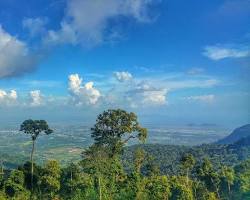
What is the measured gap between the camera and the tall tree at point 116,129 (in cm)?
7362

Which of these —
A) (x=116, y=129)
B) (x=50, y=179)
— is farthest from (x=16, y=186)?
(x=116, y=129)

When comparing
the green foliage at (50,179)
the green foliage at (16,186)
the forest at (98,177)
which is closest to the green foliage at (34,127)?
the forest at (98,177)

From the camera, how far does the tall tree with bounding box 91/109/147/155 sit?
73625mm

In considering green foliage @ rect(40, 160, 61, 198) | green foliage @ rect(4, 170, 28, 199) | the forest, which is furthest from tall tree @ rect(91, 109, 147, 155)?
green foliage @ rect(4, 170, 28, 199)

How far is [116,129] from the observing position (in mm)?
74500

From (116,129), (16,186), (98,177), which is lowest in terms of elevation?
(16,186)

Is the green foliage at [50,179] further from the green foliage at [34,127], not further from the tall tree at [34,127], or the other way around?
the green foliage at [34,127]

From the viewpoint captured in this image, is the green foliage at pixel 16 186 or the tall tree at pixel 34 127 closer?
the green foliage at pixel 16 186

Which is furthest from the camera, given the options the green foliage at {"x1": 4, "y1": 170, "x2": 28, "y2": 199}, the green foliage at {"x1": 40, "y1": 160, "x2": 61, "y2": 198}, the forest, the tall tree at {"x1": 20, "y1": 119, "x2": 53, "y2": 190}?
the tall tree at {"x1": 20, "y1": 119, "x2": 53, "y2": 190}

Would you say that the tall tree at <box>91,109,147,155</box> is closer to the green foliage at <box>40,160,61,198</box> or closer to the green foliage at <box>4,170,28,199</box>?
the green foliage at <box>40,160,61,198</box>

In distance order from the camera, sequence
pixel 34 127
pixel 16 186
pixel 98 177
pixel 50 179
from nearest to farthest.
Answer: pixel 16 186, pixel 50 179, pixel 98 177, pixel 34 127

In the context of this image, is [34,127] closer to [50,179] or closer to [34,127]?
[34,127]

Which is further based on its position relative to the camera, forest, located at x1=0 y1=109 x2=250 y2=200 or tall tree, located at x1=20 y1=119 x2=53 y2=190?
tall tree, located at x1=20 y1=119 x2=53 y2=190

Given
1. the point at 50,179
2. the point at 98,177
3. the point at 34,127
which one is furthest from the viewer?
the point at 34,127
